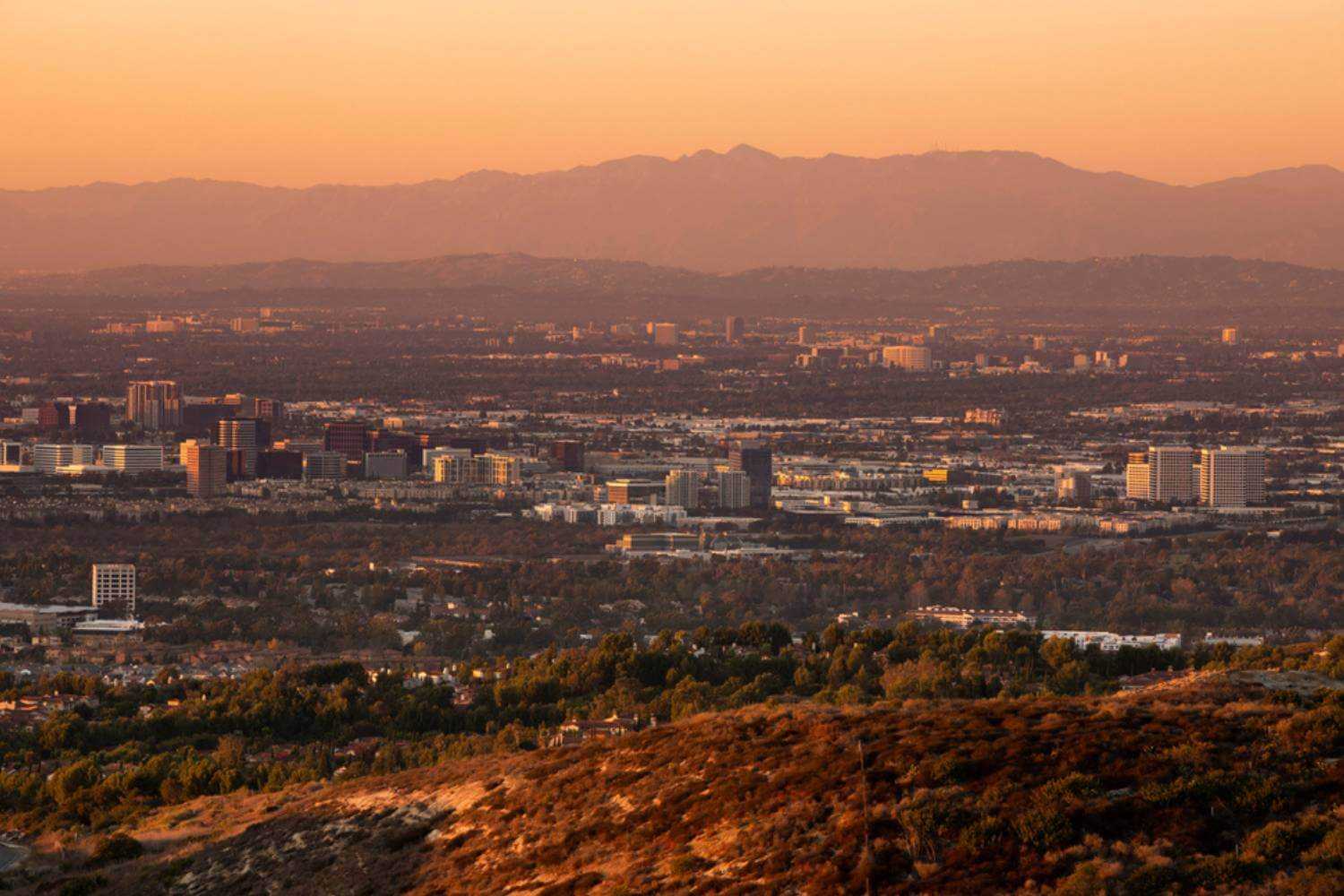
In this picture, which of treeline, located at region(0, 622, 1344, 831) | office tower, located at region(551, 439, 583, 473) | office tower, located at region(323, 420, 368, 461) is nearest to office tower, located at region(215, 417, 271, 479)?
office tower, located at region(323, 420, 368, 461)

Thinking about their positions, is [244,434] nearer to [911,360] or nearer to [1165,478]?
[1165,478]

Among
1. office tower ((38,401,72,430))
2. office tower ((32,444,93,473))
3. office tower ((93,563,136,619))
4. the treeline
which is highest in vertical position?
the treeline

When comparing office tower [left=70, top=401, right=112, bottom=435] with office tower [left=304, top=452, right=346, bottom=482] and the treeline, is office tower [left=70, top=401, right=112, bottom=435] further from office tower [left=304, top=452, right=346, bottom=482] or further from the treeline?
the treeline

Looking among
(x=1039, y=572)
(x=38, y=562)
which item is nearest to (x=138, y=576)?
(x=38, y=562)

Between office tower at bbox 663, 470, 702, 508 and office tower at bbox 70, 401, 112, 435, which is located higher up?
office tower at bbox 70, 401, 112, 435

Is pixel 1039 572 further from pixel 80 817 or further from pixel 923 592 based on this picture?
pixel 80 817

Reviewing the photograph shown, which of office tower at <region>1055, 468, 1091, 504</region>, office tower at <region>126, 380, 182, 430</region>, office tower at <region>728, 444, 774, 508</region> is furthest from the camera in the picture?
office tower at <region>126, 380, 182, 430</region>
